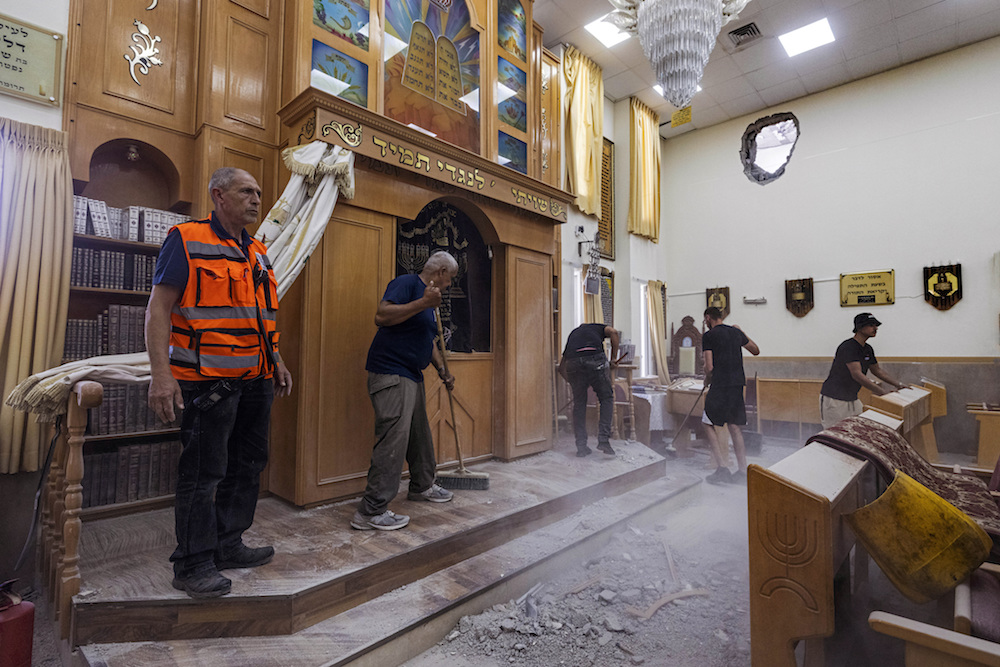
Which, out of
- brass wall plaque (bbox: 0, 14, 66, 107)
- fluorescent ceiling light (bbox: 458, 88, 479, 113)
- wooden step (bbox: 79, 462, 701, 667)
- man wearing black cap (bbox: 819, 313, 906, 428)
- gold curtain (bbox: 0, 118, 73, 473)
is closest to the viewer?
wooden step (bbox: 79, 462, 701, 667)

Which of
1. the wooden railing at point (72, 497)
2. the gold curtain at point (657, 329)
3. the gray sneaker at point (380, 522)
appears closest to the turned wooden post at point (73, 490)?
the wooden railing at point (72, 497)

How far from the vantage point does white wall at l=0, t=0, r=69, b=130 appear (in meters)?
2.92

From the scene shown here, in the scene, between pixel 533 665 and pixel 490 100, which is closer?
pixel 533 665

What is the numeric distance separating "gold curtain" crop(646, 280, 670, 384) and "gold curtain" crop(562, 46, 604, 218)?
82.8 inches

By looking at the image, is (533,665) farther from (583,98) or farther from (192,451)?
(583,98)

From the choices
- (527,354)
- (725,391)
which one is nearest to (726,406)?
(725,391)

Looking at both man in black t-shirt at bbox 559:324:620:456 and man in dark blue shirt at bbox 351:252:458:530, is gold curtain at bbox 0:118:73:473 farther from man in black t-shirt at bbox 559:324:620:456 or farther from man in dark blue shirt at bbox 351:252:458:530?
man in black t-shirt at bbox 559:324:620:456

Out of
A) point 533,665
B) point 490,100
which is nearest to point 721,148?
point 490,100

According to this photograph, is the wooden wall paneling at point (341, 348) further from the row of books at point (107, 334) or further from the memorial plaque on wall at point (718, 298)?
the memorial plaque on wall at point (718, 298)

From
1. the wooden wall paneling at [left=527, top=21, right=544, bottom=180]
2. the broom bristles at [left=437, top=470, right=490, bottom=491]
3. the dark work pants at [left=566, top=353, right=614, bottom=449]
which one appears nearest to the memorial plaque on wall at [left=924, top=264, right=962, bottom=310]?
the dark work pants at [left=566, top=353, right=614, bottom=449]

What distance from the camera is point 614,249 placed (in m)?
8.98

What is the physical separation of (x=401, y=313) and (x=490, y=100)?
9.44 feet

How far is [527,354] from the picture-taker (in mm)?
5008

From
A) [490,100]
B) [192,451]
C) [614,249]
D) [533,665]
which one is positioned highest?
[490,100]
